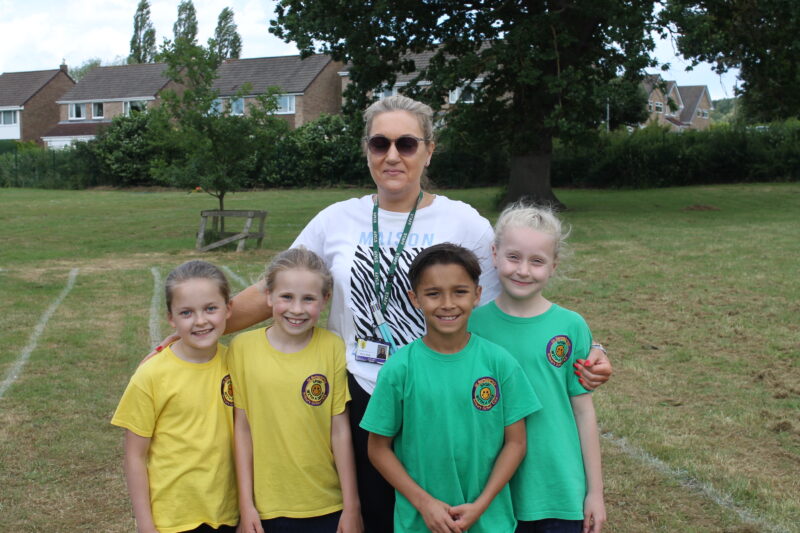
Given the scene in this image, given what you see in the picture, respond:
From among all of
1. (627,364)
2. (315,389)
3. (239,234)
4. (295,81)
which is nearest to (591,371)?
(315,389)

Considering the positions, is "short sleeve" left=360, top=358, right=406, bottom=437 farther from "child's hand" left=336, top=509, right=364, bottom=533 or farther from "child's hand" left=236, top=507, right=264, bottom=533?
"child's hand" left=236, top=507, right=264, bottom=533

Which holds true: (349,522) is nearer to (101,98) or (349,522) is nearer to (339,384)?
(339,384)

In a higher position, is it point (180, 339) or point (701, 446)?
point (180, 339)

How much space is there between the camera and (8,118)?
65.2 m

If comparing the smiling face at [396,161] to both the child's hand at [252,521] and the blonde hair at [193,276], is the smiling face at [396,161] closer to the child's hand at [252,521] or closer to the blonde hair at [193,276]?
the blonde hair at [193,276]

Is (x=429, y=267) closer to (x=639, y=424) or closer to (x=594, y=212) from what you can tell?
(x=639, y=424)

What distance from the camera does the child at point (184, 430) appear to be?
8.04 feet

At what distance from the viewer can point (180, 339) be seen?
8.55 ft

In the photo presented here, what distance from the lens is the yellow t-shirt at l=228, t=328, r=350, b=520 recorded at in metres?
2.47

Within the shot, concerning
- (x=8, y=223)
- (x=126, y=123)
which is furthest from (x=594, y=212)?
(x=126, y=123)

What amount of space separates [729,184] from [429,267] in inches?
1253

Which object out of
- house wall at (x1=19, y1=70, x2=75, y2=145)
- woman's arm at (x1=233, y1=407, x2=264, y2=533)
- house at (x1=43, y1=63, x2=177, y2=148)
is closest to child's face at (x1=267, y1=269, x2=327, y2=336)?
woman's arm at (x1=233, y1=407, x2=264, y2=533)

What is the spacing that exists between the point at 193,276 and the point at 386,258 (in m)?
0.64

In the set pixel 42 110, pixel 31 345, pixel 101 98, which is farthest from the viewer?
pixel 42 110
